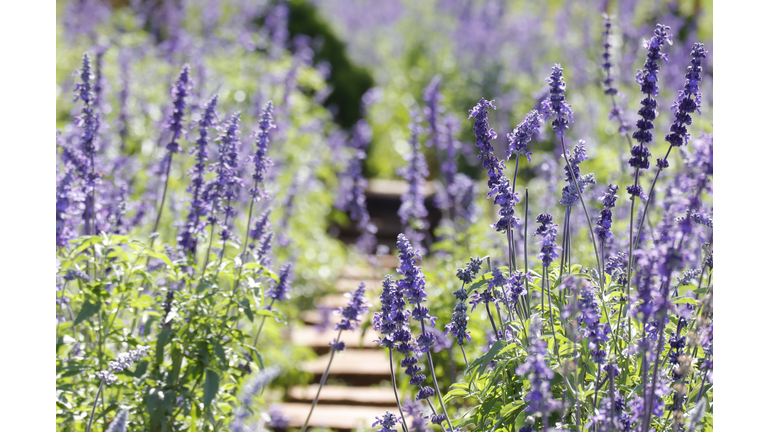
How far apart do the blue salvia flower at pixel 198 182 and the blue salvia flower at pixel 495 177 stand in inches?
52.3

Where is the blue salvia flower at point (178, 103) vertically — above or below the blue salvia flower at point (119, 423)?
above

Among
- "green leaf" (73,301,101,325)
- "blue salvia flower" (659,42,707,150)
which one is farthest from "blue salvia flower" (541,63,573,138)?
"green leaf" (73,301,101,325)

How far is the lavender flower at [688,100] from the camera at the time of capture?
7.64 feet

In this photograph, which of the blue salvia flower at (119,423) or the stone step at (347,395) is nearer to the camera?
the blue salvia flower at (119,423)

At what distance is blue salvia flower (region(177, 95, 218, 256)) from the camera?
3045 millimetres

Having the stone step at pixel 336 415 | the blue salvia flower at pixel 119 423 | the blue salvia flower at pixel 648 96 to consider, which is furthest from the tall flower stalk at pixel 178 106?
the stone step at pixel 336 415

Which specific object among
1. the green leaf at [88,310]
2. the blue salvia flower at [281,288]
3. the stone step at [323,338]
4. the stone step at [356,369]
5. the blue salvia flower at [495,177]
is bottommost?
the stone step at [356,369]

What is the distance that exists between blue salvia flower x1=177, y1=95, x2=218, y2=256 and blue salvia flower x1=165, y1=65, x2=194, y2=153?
10cm

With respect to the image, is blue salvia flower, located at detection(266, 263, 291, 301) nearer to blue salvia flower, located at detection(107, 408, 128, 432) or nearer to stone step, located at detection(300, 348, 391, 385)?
blue salvia flower, located at detection(107, 408, 128, 432)

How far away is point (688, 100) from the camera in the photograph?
234 centimetres

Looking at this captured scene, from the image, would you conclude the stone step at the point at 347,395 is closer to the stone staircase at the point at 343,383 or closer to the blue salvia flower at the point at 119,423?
the stone staircase at the point at 343,383

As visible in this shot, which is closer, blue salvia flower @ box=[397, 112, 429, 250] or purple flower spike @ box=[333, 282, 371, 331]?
purple flower spike @ box=[333, 282, 371, 331]

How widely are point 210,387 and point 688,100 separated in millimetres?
2243
